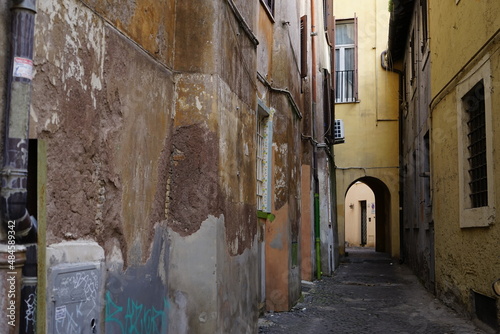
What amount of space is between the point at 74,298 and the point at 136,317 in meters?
0.90

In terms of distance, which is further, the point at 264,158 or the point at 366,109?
the point at 366,109

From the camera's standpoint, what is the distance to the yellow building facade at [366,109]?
19688 mm

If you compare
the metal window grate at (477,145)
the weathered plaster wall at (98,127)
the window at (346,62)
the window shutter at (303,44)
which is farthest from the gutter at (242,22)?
the window at (346,62)

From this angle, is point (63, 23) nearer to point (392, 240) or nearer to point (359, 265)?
point (359, 265)

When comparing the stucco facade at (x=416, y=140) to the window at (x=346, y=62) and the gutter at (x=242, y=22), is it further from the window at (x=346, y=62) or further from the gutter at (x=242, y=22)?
the gutter at (x=242, y=22)

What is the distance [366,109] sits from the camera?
65.3 ft

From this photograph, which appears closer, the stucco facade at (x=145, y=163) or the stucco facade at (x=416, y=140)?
the stucco facade at (x=145, y=163)

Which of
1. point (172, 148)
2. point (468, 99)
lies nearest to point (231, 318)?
point (172, 148)

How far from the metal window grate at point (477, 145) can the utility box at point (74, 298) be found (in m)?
5.56

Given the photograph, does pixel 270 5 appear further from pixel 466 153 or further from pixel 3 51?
pixel 3 51

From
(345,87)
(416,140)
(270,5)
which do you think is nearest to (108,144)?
(270,5)

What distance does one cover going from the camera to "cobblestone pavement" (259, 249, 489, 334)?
7.52 meters

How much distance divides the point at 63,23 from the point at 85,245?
1234 millimetres

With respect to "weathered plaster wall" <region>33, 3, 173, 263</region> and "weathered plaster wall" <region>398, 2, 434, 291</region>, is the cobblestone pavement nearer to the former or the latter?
"weathered plaster wall" <region>398, 2, 434, 291</region>
